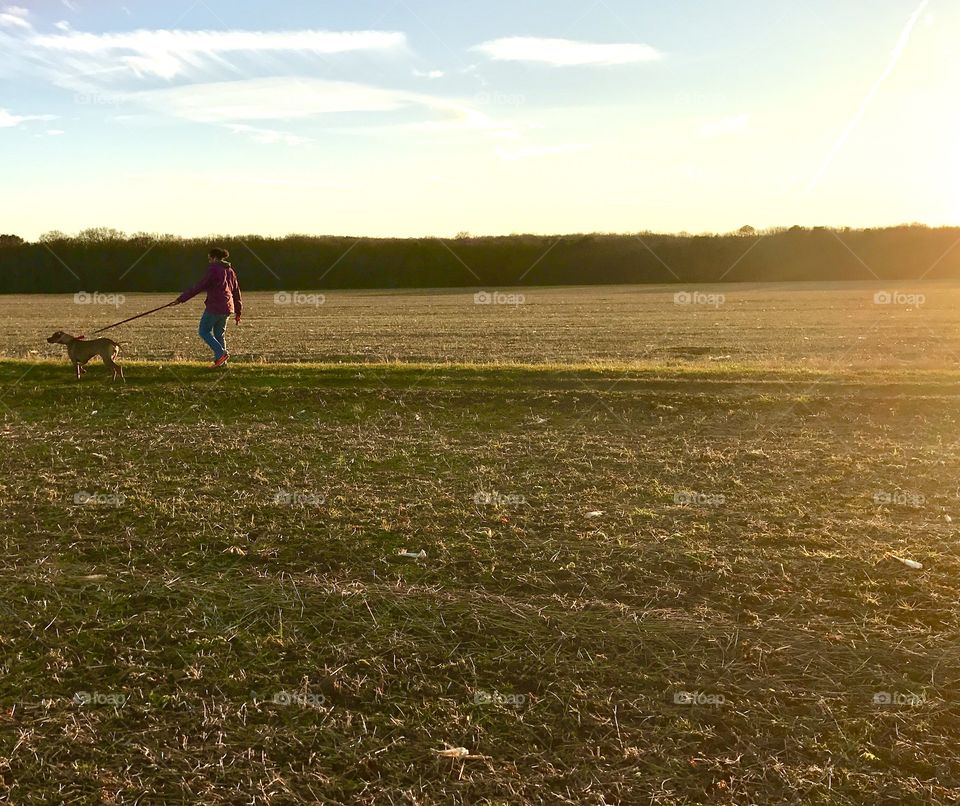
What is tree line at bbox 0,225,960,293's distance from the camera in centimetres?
7225

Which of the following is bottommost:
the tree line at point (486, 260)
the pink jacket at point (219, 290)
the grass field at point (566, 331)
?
the grass field at point (566, 331)

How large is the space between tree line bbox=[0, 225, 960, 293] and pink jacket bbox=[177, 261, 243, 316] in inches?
2241

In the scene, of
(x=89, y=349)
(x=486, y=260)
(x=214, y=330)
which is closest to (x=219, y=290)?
(x=214, y=330)

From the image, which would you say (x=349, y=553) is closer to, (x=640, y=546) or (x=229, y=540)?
(x=229, y=540)

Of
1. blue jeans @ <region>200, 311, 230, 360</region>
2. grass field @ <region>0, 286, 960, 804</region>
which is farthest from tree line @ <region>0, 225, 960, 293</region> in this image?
grass field @ <region>0, 286, 960, 804</region>

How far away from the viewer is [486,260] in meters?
75.3

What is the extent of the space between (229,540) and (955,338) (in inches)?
927

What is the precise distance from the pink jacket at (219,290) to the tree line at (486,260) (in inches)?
2241

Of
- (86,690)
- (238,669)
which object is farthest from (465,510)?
(86,690)

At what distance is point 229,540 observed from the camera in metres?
6.83

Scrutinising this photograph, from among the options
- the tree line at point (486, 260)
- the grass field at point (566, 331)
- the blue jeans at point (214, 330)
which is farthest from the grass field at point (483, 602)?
the tree line at point (486, 260)

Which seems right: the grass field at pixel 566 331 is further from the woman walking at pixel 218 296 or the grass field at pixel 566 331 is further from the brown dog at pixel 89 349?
the brown dog at pixel 89 349

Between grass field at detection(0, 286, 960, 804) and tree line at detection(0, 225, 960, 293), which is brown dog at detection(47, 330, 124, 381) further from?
tree line at detection(0, 225, 960, 293)

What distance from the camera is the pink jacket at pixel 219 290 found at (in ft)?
47.1
